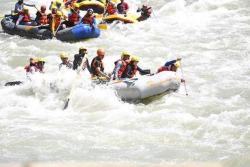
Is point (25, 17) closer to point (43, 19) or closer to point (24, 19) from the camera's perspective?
point (24, 19)

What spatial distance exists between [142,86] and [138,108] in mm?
431

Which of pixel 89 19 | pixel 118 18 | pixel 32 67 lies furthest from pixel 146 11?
pixel 32 67

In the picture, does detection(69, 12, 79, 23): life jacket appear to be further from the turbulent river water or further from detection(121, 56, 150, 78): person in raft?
detection(121, 56, 150, 78): person in raft

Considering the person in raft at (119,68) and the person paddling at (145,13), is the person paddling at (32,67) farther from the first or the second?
the person paddling at (145,13)

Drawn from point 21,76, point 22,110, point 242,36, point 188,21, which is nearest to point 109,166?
point 22,110

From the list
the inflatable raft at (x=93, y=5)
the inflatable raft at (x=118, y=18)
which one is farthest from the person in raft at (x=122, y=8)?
the inflatable raft at (x=118, y=18)

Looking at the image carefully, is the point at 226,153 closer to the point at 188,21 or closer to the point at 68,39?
the point at 68,39

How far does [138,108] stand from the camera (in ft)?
33.3

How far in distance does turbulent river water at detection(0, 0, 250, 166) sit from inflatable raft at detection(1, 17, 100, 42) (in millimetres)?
189

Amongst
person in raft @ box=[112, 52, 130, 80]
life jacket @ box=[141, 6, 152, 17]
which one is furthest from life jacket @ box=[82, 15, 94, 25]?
person in raft @ box=[112, 52, 130, 80]

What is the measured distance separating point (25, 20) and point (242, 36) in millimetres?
6458

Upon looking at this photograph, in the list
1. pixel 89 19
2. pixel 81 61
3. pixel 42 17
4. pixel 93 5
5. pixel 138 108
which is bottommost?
pixel 138 108

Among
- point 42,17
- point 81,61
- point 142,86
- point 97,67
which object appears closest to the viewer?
point 142,86

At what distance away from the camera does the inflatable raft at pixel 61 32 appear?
15.1 meters
